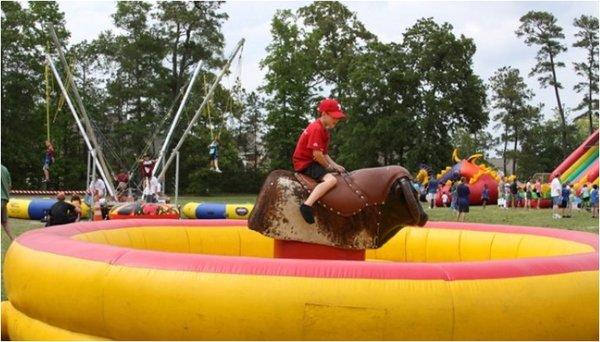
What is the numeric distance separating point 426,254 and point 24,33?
42074mm

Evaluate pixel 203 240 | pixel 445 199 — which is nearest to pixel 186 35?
pixel 445 199

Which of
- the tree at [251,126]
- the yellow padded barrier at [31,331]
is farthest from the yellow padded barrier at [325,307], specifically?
the tree at [251,126]

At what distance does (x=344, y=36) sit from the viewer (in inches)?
2144

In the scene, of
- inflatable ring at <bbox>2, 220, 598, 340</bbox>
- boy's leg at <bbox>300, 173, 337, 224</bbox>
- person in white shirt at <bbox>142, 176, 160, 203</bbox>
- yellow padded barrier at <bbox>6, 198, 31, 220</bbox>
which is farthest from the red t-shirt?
yellow padded barrier at <bbox>6, 198, 31, 220</bbox>

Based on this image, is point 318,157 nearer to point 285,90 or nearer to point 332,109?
point 332,109

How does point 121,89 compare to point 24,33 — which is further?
point 121,89

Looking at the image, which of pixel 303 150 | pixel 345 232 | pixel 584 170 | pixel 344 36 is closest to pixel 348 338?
pixel 345 232

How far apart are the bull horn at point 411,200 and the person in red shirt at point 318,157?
23.8 inches

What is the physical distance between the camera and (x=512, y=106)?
60.5 m

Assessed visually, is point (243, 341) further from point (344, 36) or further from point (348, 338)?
point (344, 36)

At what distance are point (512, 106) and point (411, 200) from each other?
187ft

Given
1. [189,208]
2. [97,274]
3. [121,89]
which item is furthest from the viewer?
[121,89]

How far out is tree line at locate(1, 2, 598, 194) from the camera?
45.7 m

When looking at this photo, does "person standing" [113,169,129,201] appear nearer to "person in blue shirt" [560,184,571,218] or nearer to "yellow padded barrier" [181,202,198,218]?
"yellow padded barrier" [181,202,198,218]
